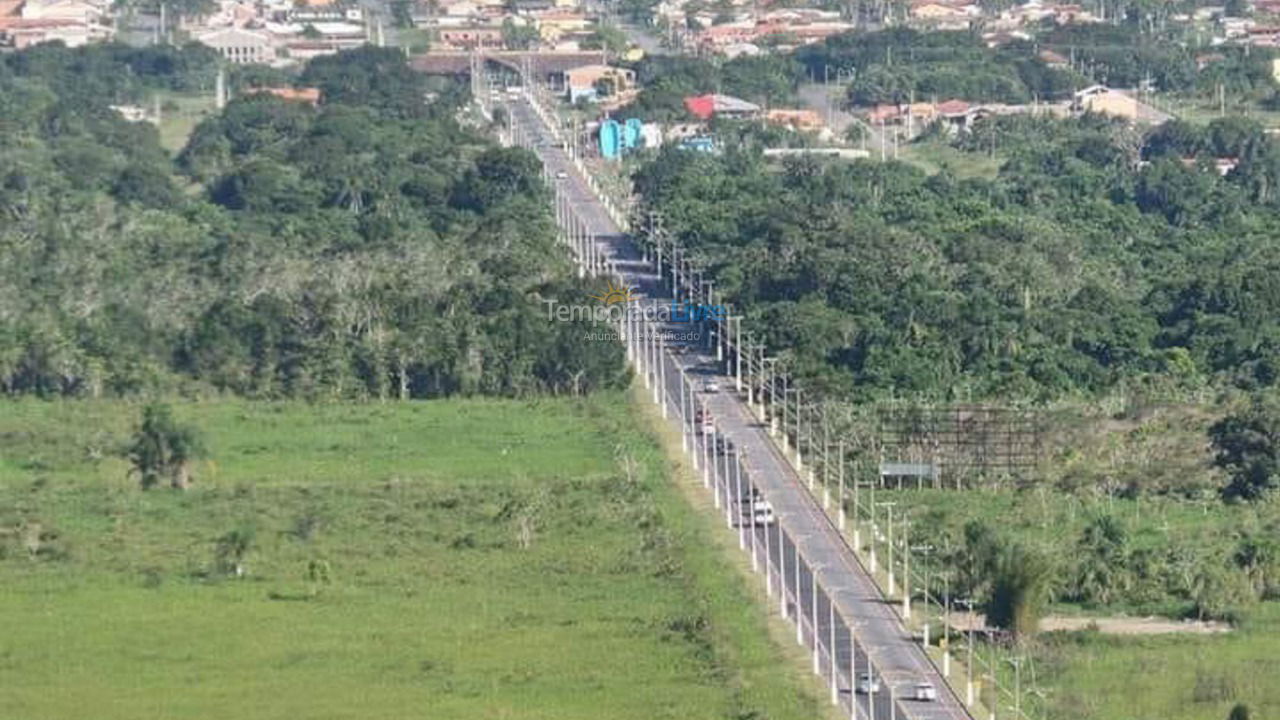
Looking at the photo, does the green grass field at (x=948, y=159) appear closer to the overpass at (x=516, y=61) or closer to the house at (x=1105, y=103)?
the house at (x=1105, y=103)

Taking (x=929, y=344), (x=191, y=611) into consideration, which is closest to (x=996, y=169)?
(x=929, y=344)

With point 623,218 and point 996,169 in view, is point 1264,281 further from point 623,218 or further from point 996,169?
point 996,169

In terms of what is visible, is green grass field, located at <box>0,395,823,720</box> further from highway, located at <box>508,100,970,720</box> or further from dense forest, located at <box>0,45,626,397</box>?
dense forest, located at <box>0,45,626,397</box>

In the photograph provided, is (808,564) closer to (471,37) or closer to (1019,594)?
(1019,594)

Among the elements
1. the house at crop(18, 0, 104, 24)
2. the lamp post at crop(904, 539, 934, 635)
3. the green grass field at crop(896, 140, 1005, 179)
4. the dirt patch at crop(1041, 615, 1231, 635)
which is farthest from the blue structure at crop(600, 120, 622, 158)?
the dirt patch at crop(1041, 615, 1231, 635)

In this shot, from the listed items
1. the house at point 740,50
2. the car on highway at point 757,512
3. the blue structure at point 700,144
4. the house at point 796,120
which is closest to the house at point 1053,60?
the house at point 740,50
